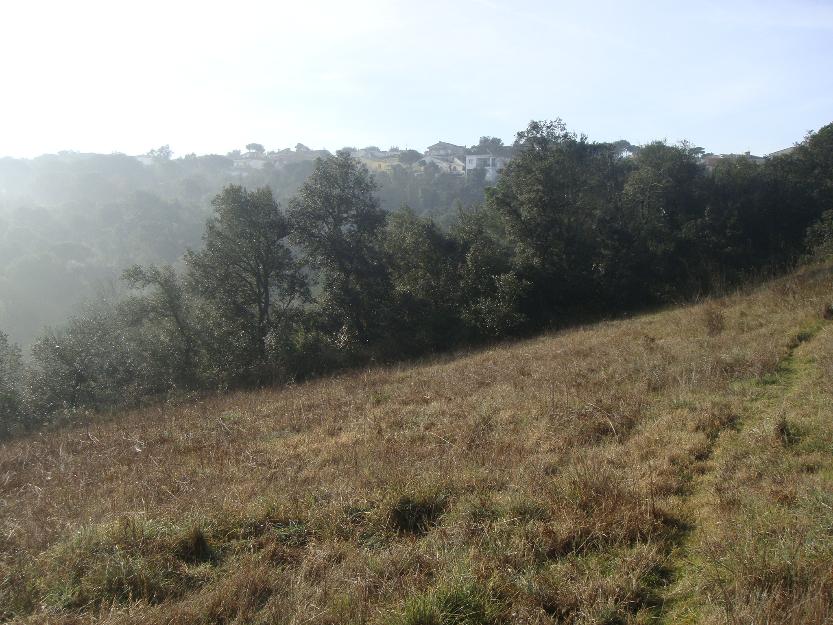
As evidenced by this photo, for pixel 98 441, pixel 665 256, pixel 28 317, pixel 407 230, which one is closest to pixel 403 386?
pixel 98 441

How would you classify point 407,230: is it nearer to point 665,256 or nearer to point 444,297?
point 444,297

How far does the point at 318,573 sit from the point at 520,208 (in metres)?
20.2

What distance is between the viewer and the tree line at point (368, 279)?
771 inches

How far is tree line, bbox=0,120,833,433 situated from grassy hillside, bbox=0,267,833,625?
11424 mm

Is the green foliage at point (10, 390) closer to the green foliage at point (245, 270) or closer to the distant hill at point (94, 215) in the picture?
the green foliage at point (245, 270)

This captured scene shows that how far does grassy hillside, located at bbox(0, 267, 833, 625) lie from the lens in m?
3.11

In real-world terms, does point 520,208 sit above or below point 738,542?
above

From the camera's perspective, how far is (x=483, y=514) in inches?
163

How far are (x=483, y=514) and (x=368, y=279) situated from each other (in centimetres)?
1809

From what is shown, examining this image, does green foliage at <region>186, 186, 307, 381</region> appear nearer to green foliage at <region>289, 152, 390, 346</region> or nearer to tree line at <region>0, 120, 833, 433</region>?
tree line at <region>0, 120, 833, 433</region>

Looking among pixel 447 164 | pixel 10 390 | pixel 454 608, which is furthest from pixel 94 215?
pixel 454 608

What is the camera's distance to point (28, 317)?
40250 mm

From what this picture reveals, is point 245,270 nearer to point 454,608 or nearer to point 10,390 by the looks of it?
point 10,390

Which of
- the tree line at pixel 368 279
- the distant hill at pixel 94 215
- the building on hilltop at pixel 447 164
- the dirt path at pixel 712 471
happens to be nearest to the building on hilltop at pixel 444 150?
the building on hilltop at pixel 447 164
